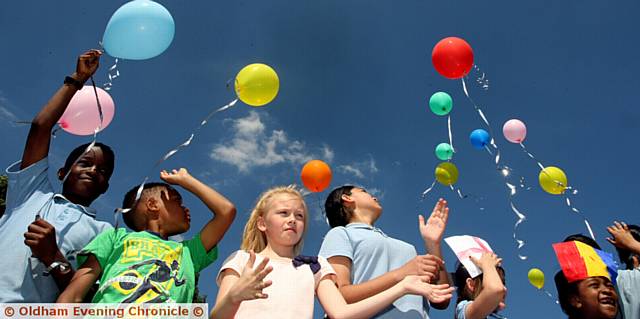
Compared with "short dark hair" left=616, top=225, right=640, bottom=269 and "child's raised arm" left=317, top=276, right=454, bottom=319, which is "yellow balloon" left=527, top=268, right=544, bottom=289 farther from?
"child's raised arm" left=317, top=276, right=454, bottom=319

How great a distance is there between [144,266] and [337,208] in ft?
5.63

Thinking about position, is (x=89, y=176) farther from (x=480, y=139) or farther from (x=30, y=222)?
(x=480, y=139)

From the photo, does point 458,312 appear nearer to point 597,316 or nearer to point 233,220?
point 597,316

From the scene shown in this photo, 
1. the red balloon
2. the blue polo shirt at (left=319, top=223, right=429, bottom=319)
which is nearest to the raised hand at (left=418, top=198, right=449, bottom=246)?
the blue polo shirt at (left=319, top=223, right=429, bottom=319)

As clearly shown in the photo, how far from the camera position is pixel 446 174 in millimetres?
7559

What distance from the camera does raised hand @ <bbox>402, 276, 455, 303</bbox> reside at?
265 centimetres

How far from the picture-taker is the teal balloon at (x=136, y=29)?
4129mm

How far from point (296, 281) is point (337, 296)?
25cm

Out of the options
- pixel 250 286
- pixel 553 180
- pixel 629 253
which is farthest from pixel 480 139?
pixel 250 286

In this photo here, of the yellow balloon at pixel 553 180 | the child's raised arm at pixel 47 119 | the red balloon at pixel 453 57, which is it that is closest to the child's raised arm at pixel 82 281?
the child's raised arm at pixel 47 119

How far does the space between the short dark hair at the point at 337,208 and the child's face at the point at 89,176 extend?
1.73 metres

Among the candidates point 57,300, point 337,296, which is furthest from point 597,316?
point 57,300

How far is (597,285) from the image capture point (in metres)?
3.86

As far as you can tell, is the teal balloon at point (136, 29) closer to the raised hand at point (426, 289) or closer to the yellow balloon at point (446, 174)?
the raised hand at point (426, 289)
